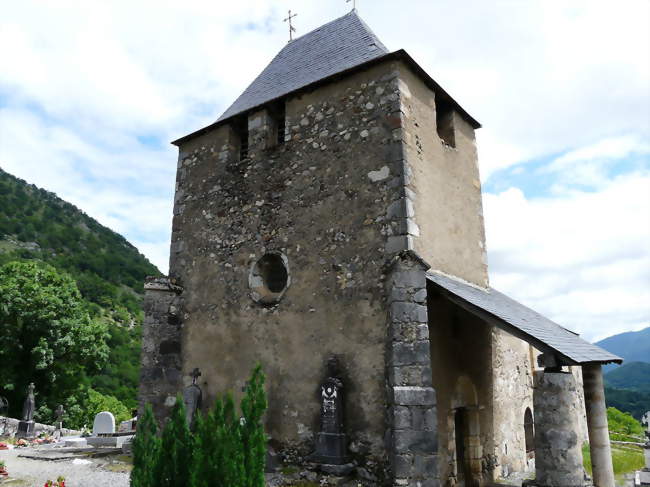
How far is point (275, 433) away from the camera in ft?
23.0

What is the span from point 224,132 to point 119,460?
629 cm

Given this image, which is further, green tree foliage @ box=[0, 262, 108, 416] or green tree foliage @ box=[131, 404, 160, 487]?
green tree foliage @ box=[0, 262, 108, 416]

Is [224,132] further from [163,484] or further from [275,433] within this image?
[163,484]

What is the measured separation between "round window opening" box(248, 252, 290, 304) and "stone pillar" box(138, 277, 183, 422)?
68.2 inches

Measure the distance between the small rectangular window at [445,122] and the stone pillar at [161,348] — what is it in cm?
552

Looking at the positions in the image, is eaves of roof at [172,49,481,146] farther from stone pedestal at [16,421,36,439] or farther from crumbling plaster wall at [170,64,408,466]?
stone pedestal at [16,421,36,439]

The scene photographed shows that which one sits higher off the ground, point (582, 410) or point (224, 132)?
point (224, 132)

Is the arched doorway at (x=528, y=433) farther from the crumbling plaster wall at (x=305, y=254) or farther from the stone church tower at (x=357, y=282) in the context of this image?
the crumbling plaster wall at (x=305, y=254)

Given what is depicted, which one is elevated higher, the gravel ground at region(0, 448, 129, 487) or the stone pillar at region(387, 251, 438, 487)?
the stone pillar at region(387, 251, 438, 487)

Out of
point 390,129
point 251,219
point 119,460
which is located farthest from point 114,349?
point 390,129

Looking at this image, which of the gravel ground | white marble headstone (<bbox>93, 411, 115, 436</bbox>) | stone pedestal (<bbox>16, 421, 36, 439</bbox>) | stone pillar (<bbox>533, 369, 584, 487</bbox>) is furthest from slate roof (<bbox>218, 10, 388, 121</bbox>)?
stone pedestal (<bbox>16, 421, 36, 439</bbox>)

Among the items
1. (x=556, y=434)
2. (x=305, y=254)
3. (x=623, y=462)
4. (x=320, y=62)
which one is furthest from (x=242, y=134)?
(x=623, y=462)

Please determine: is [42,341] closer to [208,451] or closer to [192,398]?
[192,398]

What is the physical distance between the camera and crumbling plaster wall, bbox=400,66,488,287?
6.97 metres
